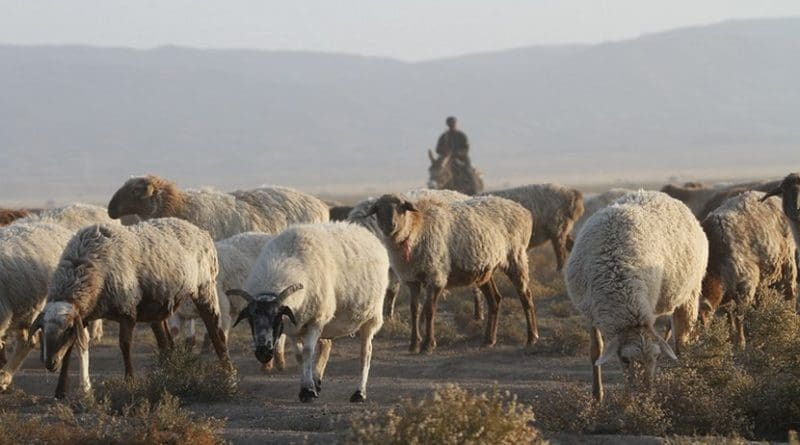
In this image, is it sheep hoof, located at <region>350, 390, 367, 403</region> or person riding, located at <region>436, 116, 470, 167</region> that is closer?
sheep hoof, located at <region>350, 390, 367, 403</region>

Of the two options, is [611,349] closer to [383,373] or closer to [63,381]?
[383,373]

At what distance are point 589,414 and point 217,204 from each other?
9398 millimetres

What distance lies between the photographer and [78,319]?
42.0ft

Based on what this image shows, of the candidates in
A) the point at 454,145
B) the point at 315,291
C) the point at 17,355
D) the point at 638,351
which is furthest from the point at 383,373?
the point at 454,145

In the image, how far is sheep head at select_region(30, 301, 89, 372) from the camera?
12570mm

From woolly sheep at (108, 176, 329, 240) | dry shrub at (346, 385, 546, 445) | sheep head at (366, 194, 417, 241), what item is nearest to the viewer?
dry shrub at (346, 385, 546, 445)

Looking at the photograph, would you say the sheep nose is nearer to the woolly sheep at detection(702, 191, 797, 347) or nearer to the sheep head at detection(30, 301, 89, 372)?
the sheep head at detection(30, 301, 89, 372)

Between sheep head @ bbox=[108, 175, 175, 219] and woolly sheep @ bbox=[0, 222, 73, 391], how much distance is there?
3.53m

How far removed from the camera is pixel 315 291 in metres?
12.6

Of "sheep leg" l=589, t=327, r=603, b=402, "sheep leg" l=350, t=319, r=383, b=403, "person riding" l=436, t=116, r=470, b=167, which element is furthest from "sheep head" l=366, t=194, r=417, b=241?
"person riding" l=436, t=116, r=470, b=167

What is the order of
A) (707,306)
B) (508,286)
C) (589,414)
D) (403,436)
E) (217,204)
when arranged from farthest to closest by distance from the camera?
(508,286), (217,204), (707,306), (589,414), (403,436)

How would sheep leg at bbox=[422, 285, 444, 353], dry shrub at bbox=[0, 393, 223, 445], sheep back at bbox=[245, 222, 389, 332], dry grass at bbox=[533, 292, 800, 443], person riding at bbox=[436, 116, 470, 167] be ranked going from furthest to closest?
person riding at bbox=[436, 116, 470, 167] → sheep leg at bbox=[422, 285, 444, 353] → sheep back at bbox=[245, 222, 389, 332] → dry grass at bbox=[533, 292, 800, 443] → dry shrub at bbox=[0, 393, 223, 445]

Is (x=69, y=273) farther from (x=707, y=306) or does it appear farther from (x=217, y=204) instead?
(x=707, y=306)

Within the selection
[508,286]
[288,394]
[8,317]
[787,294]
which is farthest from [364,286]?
[508,286]
